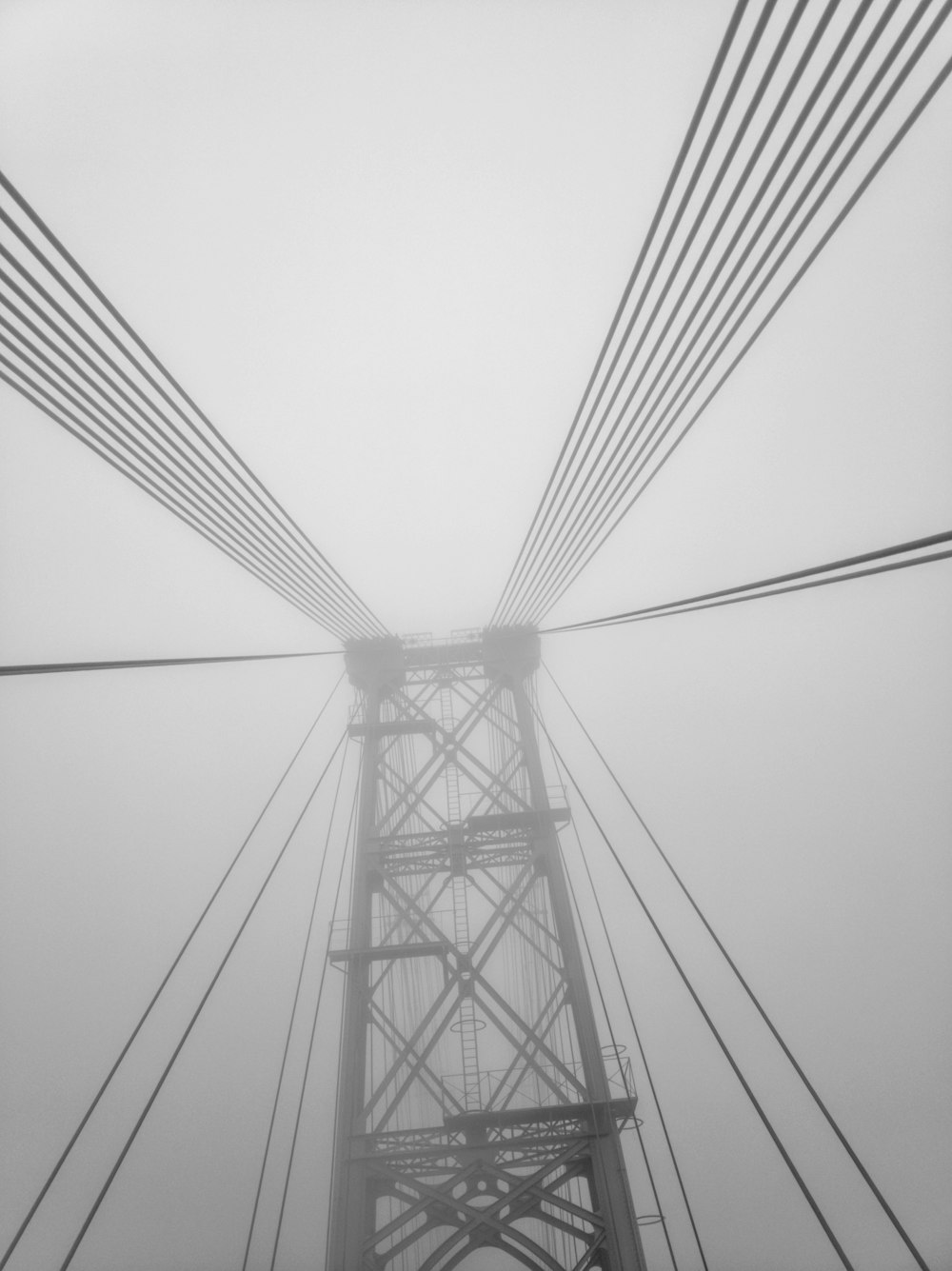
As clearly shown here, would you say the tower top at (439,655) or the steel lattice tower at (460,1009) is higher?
the tower top at (439,655)

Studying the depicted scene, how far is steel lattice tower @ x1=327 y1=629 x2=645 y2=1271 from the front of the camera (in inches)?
350

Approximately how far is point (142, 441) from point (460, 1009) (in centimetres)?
855

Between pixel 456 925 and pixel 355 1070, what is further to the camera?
pixel 456 925

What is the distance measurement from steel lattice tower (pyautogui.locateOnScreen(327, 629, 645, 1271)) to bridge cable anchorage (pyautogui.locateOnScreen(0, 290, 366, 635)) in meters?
4.92

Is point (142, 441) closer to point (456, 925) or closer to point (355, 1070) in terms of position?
point (355, 1070)

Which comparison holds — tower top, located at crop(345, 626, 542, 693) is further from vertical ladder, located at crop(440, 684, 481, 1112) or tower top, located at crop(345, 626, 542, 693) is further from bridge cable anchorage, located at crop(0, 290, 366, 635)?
bridge cable anchorage, located at crop(0, 290, 366, 635)

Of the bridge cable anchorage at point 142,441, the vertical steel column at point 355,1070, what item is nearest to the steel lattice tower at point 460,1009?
the vertical steel column at point 355,1070

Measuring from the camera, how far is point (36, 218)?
4.30m

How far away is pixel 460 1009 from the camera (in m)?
11.3

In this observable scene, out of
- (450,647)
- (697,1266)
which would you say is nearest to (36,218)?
(450,647)

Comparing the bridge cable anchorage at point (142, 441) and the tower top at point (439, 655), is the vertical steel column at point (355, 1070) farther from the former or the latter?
the bridge cable anchorage at point (142, 441)

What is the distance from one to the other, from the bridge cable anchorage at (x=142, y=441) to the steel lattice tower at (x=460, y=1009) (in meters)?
4.92

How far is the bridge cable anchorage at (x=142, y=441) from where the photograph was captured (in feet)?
16.5

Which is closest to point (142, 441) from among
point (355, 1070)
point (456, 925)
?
point (355, 1070)
